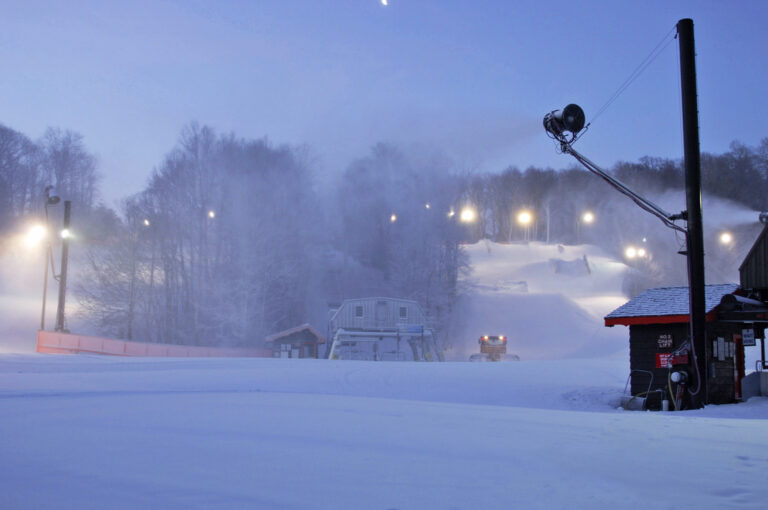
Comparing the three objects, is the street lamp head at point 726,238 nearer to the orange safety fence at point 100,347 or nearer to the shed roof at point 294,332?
the shed roof at point 294,332

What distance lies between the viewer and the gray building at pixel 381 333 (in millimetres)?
43000

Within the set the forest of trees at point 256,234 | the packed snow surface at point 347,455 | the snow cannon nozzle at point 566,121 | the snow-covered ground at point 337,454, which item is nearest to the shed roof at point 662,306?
the snow cannon nozzle at point 566,121

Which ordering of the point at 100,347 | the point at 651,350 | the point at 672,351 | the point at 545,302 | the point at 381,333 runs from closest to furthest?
the point at 672,351 < the point at 651,350 < the point at 100,347 < the point at 381,333 < the point at 545,302

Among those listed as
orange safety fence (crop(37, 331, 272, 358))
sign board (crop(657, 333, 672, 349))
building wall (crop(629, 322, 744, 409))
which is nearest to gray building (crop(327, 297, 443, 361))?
orange safety fence (crop(37, 331, 272, 358))

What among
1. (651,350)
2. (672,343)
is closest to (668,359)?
(672,343)

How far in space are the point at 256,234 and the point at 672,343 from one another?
40.1 m

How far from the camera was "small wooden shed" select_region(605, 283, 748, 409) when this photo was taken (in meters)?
16.6

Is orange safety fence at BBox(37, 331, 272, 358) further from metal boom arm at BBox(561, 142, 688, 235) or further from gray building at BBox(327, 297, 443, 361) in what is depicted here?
metal boom arm at BBox(561, 142, 688, 235)

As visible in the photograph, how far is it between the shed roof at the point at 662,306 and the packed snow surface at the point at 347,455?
9317mm

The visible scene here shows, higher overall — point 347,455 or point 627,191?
point 627,191

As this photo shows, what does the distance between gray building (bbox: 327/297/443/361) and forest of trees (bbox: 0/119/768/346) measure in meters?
7.43

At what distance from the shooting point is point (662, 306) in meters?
17.4

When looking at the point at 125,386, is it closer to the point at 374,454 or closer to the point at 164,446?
the point at 164,446

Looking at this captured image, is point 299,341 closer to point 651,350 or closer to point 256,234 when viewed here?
point 256,234
